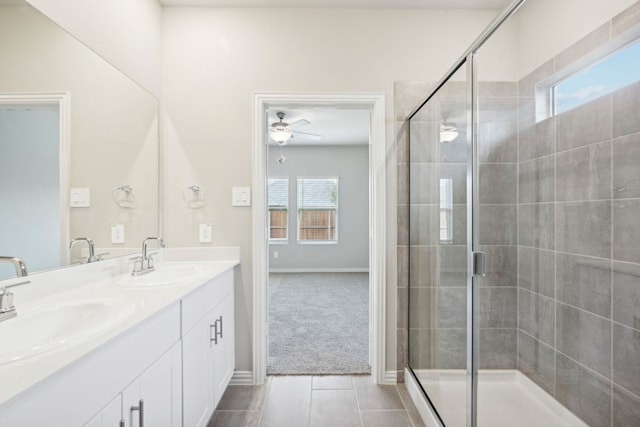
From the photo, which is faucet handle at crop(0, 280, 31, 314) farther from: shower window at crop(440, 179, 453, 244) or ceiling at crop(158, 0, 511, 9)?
ceiling at crop(158, 0, 511, 9)

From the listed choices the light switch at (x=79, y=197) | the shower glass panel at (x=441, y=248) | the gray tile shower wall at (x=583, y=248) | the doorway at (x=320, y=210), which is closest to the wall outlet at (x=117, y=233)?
the light switch at (x=79, y=197)

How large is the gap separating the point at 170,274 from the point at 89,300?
729mm

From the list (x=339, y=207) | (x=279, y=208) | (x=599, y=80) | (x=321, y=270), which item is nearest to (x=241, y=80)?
(x=599, y=80)

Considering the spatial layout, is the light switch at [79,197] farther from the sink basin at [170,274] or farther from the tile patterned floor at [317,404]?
the tile patterned floor at [317,404]

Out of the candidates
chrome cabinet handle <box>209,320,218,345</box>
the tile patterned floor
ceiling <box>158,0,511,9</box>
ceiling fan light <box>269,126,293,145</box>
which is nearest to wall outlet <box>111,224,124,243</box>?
chrome cabinet handle <box>209,320,218,345</box>

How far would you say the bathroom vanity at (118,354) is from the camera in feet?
2.28

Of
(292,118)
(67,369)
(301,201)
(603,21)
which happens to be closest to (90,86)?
(67,369)

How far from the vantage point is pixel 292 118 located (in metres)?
4.30

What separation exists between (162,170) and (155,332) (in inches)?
55.0

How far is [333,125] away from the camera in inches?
191

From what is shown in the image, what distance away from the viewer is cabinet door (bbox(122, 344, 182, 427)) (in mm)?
999

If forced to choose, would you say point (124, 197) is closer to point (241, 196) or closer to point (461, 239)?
point (241, 196)

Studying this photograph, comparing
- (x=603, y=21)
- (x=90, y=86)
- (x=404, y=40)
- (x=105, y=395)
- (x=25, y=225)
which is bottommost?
(x=105, y=395)

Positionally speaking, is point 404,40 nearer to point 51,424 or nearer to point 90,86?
point 90,86
